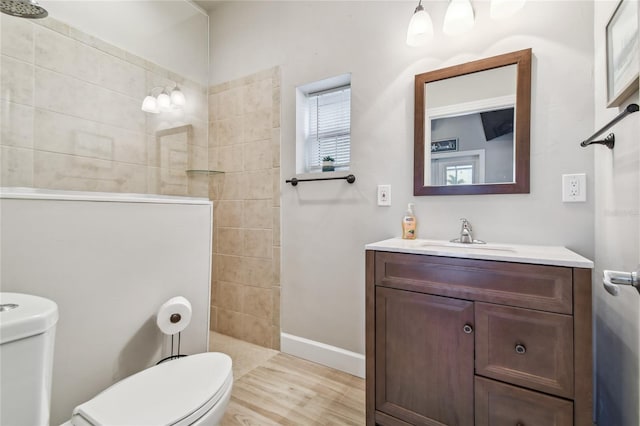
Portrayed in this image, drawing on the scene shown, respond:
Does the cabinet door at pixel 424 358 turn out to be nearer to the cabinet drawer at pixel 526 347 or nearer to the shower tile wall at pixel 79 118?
the cabinet drawer at pixel 526 347

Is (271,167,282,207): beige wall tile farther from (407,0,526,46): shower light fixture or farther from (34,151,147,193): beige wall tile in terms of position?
(407,0,526,46): shower light fixture

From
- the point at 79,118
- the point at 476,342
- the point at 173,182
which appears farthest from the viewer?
the point at 173,182

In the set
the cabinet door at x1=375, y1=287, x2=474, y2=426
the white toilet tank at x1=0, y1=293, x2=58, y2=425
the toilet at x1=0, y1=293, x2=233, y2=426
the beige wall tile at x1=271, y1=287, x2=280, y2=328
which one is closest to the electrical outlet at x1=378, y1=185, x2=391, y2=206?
the cabinet door at x1=375, y1=287, x2=474, y2=426

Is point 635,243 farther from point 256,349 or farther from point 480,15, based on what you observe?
point 256,349

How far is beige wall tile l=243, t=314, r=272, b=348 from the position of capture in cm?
216

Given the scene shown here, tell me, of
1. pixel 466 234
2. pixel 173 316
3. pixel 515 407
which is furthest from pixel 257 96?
pixel 515 407

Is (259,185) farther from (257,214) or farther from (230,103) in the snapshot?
(230,103)

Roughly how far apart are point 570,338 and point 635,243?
0.35 metres

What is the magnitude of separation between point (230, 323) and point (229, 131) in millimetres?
1610

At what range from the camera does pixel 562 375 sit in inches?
36.6

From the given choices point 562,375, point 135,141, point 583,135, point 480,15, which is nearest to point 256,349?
Answer: point 135,141

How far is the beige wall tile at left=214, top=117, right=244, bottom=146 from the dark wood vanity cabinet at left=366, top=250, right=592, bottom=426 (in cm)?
157

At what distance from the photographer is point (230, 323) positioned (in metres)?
2.36

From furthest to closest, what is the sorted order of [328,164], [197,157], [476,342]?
1. [197,157]
2. [328,164]
3. [476,342]
